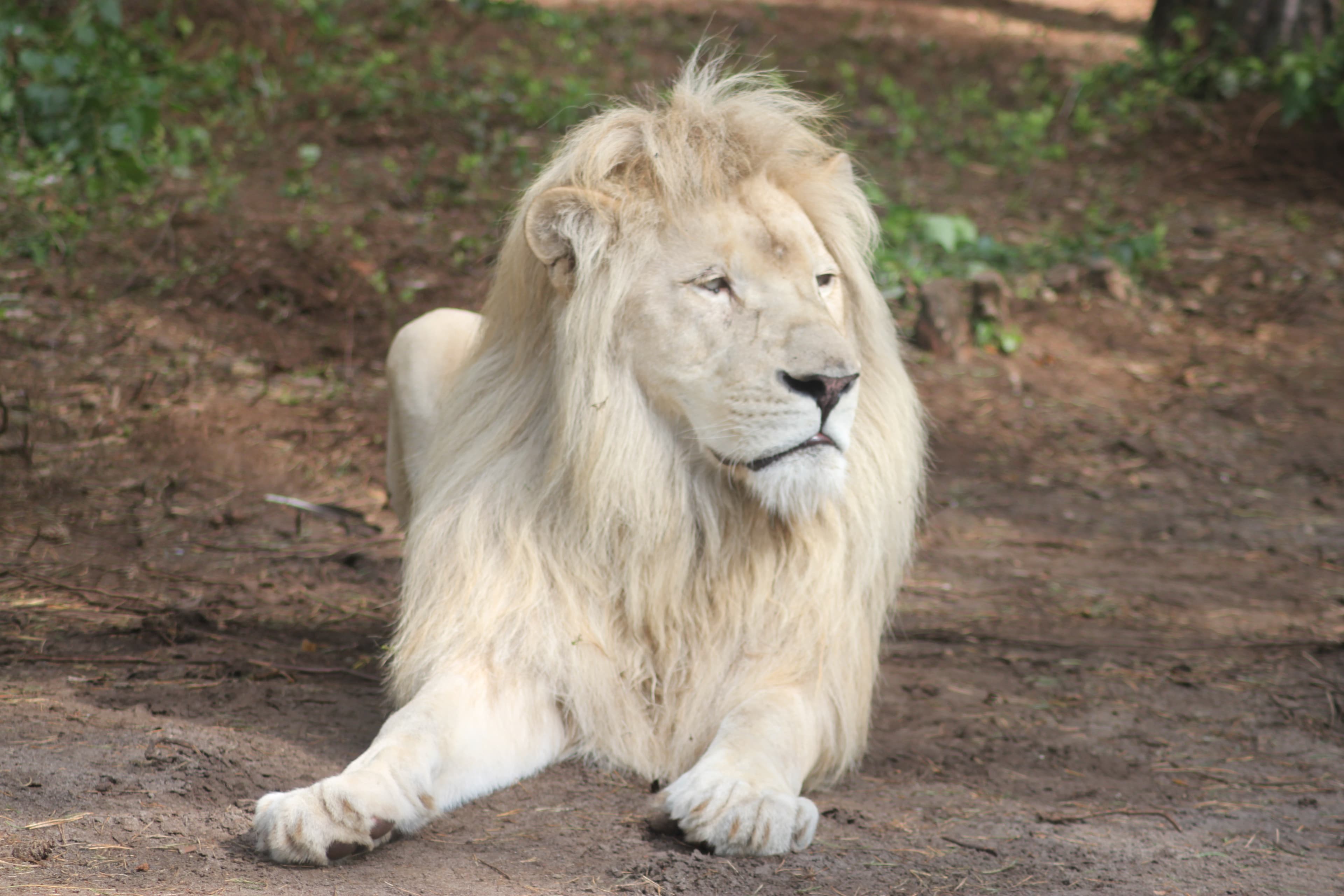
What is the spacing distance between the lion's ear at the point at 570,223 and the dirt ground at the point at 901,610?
1.15 m

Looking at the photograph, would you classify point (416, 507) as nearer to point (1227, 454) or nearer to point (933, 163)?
point (1227, 454)

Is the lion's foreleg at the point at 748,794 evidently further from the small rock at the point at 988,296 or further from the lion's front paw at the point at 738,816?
the small rock at the point at 988,296

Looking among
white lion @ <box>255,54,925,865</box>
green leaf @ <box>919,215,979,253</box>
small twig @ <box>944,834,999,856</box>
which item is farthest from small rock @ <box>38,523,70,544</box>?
green leaf @ <box>919,215,979,253</box>

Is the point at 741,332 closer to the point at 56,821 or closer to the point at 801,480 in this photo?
the point at 801,480

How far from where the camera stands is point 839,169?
3279 mm

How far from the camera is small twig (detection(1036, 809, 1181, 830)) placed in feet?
9.56

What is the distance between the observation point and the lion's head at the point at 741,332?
2744mm

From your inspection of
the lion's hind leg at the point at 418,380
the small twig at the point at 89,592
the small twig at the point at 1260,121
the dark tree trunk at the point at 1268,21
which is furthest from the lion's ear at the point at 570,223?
the dark tree trunk at the point at 1268,21

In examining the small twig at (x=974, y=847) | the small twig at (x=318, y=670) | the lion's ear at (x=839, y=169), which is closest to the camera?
the small twig at (x=974, y=847)

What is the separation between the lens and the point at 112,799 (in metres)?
2.47

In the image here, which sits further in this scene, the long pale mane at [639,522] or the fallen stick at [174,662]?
the fallen stick at [174,662]

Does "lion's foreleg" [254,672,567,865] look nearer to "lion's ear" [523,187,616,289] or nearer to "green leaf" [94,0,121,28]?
"lion's ear" [523,187,616,289]

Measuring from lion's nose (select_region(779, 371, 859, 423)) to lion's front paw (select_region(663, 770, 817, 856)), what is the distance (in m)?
0.74

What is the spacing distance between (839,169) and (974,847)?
1585 mm
